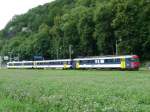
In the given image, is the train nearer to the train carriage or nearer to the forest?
the train carriage

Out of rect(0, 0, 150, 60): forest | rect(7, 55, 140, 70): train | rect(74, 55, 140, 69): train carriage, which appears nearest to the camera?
rect(74, 55, 140, 69): train carriage

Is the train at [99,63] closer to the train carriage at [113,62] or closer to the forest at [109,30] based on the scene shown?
the train carriage at [113,62]

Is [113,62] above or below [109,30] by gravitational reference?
below

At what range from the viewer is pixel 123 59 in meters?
75.1

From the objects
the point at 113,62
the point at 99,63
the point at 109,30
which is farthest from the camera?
the point at 109,30

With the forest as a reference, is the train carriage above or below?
below

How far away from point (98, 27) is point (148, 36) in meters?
15.0

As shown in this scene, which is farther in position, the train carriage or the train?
the train

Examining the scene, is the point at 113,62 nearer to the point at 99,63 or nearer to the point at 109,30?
the point at 99,63

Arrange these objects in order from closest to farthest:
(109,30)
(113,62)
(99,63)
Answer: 1. (113,62)
2. (99,63)
3. (109,30)

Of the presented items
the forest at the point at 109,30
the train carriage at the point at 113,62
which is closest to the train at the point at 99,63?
the train carriage at the point at 113,62

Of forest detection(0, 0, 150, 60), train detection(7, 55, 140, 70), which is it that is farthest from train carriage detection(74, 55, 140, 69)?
forest detection(0, 0, 150, 60)

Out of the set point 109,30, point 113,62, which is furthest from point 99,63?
point 109,30

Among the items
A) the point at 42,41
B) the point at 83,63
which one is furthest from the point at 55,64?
the point at 42,41
